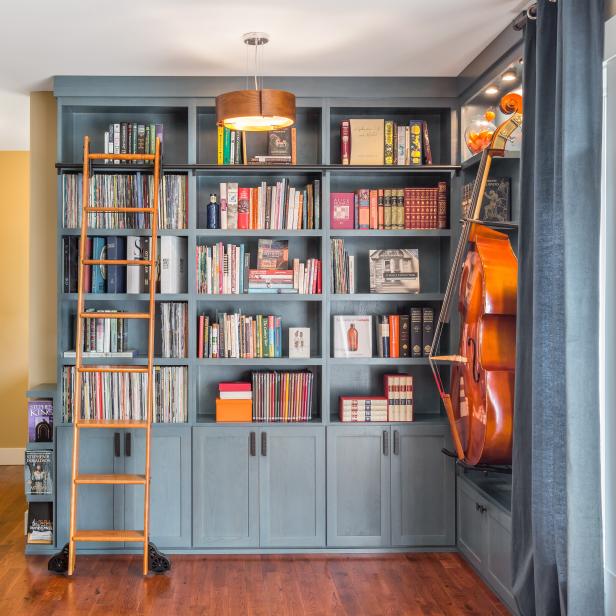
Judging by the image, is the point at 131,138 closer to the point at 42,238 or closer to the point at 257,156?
the point at 257,156

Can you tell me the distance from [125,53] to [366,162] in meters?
1.48

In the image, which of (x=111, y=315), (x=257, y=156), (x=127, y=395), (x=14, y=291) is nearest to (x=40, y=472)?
(x=127, y=395)

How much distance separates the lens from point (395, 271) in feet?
14.5

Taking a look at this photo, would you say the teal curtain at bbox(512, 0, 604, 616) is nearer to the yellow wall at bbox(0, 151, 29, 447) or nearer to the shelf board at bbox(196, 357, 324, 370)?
the shelf board at bbox(196, 357, 324, 370)

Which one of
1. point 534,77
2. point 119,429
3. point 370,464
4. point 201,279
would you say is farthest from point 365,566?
point 534,77

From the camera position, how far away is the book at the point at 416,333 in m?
4.41

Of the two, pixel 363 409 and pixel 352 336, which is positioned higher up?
pixel 352 336

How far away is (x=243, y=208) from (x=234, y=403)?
1.15 m

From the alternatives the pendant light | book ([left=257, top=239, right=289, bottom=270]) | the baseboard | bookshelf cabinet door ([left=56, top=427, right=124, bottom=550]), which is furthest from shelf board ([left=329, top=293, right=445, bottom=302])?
the baseboard

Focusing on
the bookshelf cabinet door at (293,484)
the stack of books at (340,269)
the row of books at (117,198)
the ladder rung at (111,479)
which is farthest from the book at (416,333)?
the ladder rung at (111,479)

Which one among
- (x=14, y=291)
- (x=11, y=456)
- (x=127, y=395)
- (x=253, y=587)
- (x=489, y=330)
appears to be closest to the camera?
(x=489, y=330)

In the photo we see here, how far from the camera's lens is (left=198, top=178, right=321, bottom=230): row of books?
438cm

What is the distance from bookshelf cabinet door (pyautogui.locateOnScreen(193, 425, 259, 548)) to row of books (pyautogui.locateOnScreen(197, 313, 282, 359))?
0.44 meters

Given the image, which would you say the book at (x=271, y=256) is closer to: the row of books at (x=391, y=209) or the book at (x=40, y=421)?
the row of books at (x=391, y=209)
